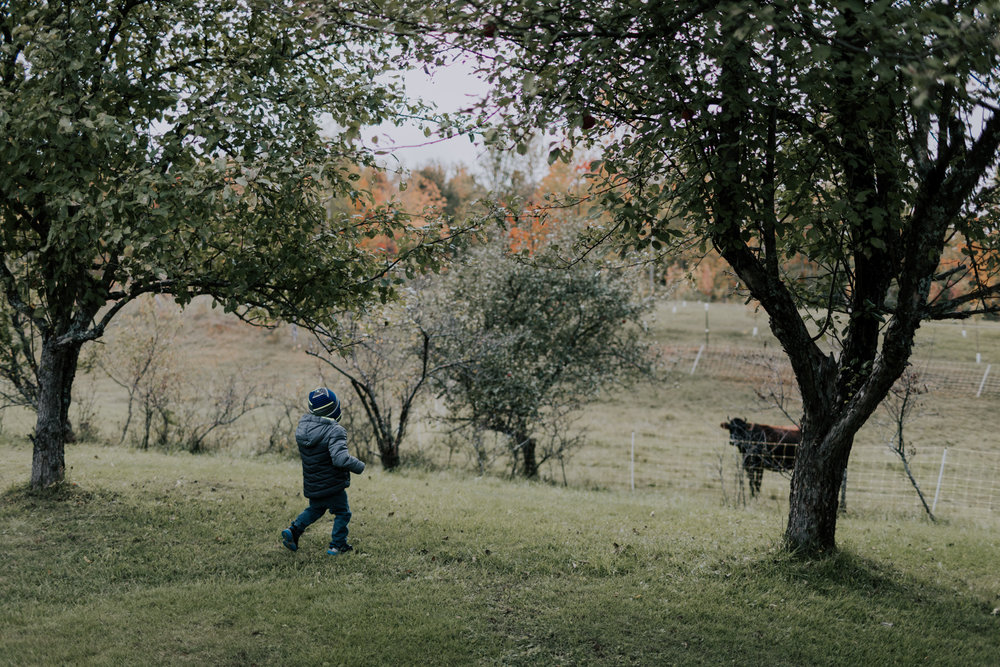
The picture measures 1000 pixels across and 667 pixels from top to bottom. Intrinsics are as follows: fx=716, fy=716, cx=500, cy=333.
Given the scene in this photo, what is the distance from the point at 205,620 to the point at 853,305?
6327 millimetres

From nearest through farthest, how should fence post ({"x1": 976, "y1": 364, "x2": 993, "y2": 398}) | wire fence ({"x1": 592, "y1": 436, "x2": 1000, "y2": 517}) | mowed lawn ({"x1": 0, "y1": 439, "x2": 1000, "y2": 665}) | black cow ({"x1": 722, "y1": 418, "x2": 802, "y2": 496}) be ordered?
mowed lawn ({"x1": 0, "y1": 439, "x2": 1000, "y2": 665}) < black cow ({"x1": 722, "y1": 418, "x2": 802, "y2": 496}) < wire fence ({"x1": 592, "y1": 436, "x2": 1000, "y2": 517}) < fence post ({"x1": 976, "y1": 364, "x2": 993, "y2": 398})

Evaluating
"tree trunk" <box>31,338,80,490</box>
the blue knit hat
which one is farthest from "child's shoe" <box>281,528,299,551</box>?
"tree trunk" <box>31,338,80,490</box>

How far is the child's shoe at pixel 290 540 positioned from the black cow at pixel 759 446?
→ 8460 mm

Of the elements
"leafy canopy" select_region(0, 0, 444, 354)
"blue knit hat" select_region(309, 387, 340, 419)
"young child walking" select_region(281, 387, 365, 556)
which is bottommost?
"young child walking" select_region(281, 387, 365, 556)

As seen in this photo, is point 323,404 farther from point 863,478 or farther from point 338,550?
point 863,478

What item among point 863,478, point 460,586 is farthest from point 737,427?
point 460,586

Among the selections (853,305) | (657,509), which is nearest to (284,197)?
(853,305)

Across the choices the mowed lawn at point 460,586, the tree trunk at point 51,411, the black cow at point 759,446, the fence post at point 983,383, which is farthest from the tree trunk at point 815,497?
the fence post at point 983,383

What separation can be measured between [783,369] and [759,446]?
18237 millimetres

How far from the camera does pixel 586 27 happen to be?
18.4ft

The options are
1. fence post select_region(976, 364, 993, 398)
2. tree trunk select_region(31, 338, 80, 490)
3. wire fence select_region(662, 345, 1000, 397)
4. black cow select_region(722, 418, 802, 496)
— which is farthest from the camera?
wire fence select_region(662, 345, 1000, 397)

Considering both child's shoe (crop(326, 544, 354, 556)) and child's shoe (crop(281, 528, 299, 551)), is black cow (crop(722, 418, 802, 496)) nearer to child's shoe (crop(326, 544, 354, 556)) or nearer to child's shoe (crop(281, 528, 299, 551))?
child's shoe (crop(326, 544, 354, 556))

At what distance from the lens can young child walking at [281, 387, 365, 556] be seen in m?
6.86

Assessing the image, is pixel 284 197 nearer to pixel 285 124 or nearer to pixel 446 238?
pixel 285 124
